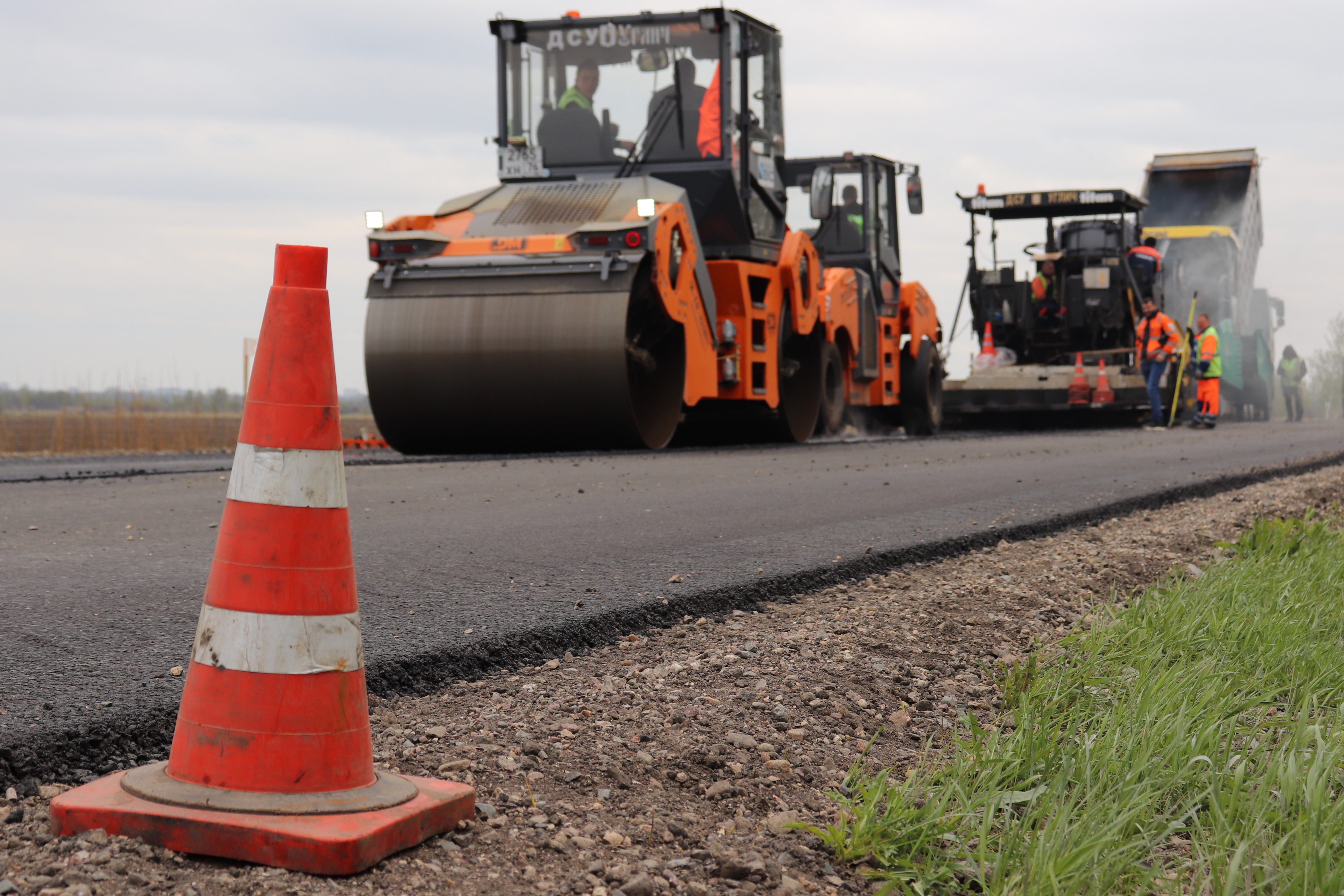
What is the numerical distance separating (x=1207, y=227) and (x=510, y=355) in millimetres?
17270

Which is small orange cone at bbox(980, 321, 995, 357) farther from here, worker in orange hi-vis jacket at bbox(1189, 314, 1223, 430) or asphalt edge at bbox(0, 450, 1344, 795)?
asphalt edge at bbox(0, 450, 1344, 795)

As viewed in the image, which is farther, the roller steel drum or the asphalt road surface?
the roller steel drum

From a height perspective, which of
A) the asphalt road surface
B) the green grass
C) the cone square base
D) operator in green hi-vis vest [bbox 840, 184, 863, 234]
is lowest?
the green grass

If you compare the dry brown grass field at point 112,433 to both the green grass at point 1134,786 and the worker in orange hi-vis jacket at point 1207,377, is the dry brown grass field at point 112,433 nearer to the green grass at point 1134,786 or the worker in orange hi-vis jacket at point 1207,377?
the worker in orange hi-vis jacket at point 1207,377

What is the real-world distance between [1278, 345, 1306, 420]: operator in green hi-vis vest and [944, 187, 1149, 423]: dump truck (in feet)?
→ 40.7

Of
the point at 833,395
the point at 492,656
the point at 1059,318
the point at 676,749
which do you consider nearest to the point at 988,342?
the point at 1059,318

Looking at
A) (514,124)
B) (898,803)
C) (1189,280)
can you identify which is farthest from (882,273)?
(898,803)

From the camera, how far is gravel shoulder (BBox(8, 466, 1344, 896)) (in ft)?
5.95

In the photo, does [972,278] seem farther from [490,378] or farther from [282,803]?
[282,803]

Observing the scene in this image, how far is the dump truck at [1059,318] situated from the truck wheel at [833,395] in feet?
16.4

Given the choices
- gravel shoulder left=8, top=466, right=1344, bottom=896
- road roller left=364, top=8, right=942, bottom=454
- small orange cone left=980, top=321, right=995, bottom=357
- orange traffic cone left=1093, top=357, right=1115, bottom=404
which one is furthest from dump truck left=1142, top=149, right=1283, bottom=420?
gravel shoulder left=8, top=466, right=1344, bottom=896

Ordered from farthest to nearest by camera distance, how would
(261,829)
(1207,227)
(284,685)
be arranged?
(1207,227) → (284,685) → (261,829)

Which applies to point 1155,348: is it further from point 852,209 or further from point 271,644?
point 271,644

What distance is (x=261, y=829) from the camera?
1783 millimetres
